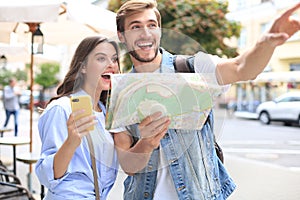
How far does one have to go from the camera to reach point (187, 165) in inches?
49.3

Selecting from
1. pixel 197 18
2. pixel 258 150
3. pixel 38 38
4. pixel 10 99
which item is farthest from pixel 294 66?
pixel 38 38

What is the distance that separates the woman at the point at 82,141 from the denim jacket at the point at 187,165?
0.13 meters

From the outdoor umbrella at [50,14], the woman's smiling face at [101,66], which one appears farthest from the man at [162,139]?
the outdoor umbrella at [50,14]

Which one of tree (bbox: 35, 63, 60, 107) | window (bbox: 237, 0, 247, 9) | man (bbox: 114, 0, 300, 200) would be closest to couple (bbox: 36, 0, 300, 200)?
man (bbox: 114, 0, 300, 200)

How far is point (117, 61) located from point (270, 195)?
3.69 m

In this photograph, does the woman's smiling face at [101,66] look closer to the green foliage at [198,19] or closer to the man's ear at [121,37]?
the man's ear at [121,37]

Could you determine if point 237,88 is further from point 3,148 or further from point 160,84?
point 160,84

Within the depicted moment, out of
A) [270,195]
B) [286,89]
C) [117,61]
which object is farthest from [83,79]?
[286,89]

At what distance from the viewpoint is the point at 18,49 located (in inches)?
206

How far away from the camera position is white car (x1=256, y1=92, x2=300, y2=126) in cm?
1175

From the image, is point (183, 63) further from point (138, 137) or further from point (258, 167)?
point (258, 167)

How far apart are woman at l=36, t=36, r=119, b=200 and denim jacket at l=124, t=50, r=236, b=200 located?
0.41ft

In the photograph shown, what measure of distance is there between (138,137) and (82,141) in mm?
282

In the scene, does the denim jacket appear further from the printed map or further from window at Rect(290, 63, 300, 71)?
window at Rect(290, 63, 300, 71)
